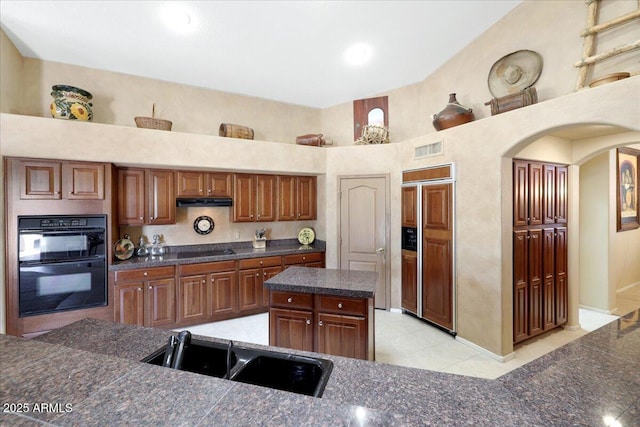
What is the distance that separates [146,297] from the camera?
10.9 ft

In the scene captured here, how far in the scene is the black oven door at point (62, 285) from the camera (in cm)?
285

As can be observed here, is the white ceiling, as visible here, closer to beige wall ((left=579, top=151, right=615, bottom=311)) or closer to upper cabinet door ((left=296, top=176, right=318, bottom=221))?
upper cabinet door ((left=296, top=176, right=318, bottom=221))

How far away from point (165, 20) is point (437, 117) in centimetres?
319

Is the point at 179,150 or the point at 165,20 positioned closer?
the point at 165,20

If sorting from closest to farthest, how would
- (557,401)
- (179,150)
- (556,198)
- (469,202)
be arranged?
(557,401) < (469,202) < (556,198) < (179,150)

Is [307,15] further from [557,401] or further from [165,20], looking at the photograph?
[557,401]

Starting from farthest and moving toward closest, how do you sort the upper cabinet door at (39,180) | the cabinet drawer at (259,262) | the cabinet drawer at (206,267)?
the cabinet drawer at (259,262) < the cabinet drawer at (206,267) < the upper cabinet door at (39,180)

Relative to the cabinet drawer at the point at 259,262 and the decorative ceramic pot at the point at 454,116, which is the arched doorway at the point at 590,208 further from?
the cabinet drawer at the point at 259,262

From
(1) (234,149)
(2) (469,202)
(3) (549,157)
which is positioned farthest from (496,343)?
(1) (234,149)

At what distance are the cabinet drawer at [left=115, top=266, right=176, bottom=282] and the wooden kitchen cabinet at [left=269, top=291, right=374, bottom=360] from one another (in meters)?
1.82

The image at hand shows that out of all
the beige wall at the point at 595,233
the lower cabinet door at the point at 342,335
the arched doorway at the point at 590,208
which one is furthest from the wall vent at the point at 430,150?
the beige wall at the point at 595,233

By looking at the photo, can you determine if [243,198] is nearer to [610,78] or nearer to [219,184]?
[219,184]

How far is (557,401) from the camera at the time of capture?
821mm

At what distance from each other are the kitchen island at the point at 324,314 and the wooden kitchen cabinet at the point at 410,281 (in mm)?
1642
